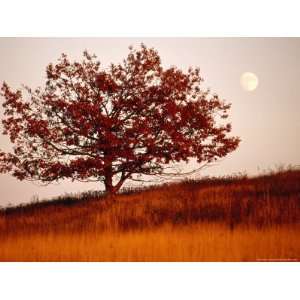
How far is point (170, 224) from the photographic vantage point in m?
7.20

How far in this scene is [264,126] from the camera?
7371mm

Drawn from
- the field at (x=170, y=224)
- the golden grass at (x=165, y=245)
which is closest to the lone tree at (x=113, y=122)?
the field at (x=170, y=224)

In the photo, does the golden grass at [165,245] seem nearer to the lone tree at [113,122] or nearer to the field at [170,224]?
the field at [170,224]

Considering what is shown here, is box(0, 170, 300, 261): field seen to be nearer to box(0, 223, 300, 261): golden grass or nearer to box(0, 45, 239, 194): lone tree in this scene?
box(0, 223, 300, 261): golden grass

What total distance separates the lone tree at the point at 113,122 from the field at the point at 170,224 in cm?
43

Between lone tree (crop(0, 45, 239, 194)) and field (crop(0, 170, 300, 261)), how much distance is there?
435mm

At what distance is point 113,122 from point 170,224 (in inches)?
68.0

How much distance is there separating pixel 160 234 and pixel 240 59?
2807 millimetres

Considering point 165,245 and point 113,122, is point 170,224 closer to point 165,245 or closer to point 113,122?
point 165,245

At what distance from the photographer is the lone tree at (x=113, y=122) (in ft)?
24.6

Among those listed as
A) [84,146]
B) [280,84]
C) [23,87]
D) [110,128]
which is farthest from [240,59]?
[23,87]

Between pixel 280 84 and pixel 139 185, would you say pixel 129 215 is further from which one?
pixel 280 84

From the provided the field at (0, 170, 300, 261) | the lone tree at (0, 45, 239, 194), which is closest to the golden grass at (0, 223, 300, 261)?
the field at (0, 170, 300, 261)

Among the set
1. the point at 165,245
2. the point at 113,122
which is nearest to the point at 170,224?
the point at 165,245
